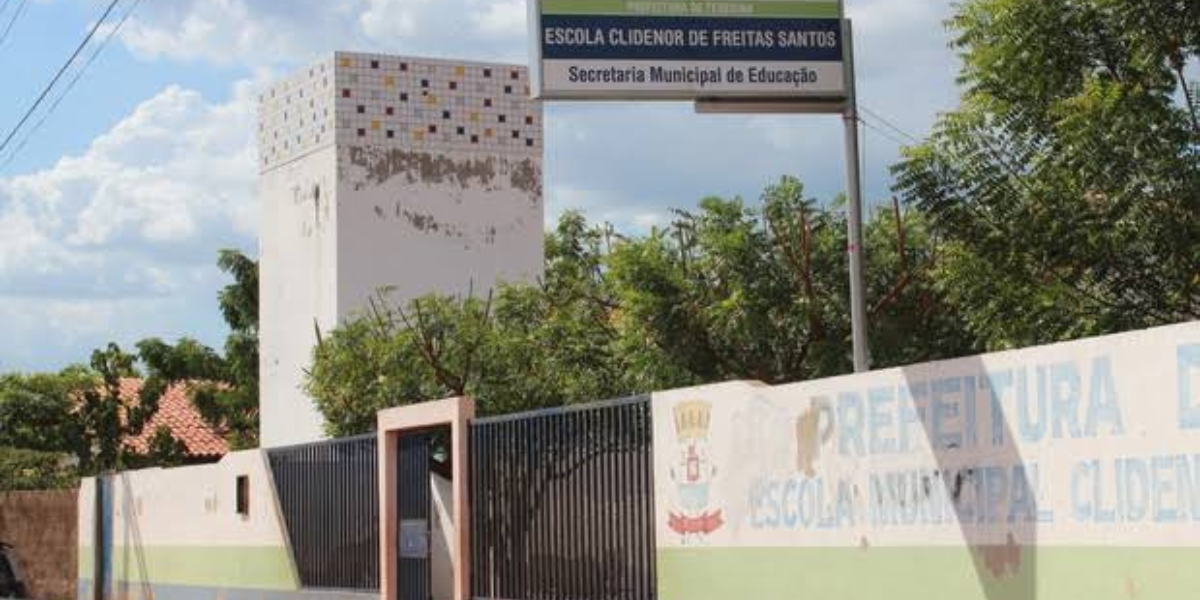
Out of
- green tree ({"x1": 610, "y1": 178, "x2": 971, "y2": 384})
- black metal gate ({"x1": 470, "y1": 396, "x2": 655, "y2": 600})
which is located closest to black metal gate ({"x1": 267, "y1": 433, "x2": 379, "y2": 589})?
black metal gate ({"x1": 470, "y1": 396, "x2": 655, "y2": 600})

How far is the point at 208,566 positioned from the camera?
23.7 metres

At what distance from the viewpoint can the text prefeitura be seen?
13.1m

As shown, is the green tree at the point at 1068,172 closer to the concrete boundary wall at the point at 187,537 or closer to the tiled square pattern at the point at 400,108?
the concrete boundary wall at the point at 187,537

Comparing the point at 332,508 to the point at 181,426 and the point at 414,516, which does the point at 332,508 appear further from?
the point at 181,426

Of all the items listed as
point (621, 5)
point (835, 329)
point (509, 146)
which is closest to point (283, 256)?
point (509, 146)

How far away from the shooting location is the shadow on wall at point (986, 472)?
10.8 meters

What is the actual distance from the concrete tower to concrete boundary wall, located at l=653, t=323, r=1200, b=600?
55.1 feet

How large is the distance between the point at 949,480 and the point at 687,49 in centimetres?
389

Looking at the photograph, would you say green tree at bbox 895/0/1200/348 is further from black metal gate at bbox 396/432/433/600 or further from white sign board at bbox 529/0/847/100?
black metal gate at bbox 396/432/433/600

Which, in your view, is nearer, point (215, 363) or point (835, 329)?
point (835, 329)

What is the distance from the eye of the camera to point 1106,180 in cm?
1306

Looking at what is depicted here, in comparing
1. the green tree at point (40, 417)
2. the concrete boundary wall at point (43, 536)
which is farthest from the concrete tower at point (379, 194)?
the green tree at point (40, 417)

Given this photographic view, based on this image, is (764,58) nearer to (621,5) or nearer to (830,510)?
(621,5)

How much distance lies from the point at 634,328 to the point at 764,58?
222 inches
